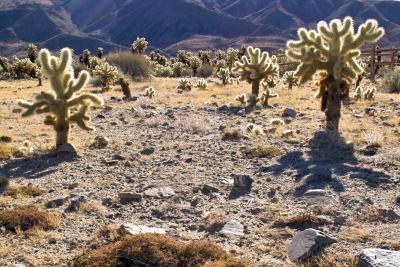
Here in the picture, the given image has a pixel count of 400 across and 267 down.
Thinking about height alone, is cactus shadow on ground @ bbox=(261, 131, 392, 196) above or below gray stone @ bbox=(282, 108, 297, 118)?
below

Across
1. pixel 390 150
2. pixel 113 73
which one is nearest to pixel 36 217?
pixel 390 150

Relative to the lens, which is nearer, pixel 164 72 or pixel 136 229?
pixel 136 229

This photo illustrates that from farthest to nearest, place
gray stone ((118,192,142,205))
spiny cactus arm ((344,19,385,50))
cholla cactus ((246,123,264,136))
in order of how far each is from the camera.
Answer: cholla cactus ((246,123,264,136)) → spiny cactus arm ((344,19,385,50)) → gray stone ((118,192,142,205))

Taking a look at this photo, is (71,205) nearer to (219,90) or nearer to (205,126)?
(205,126)

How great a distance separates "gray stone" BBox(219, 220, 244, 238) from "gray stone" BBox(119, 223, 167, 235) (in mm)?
778

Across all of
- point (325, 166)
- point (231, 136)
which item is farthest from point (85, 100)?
point (325, 166)

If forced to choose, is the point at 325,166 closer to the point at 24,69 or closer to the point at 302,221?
the point at 302,221

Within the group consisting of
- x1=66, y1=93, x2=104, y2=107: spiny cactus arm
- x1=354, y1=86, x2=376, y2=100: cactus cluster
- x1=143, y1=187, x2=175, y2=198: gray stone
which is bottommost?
x1=143, y1=187, x2=175, y2=198: gray stone

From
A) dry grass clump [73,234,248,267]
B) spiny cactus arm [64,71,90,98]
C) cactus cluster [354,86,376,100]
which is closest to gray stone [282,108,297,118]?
cactus cluster [354,86,376,100]

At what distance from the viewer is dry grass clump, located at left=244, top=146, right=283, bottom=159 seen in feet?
35.6

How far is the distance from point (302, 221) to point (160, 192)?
241cm

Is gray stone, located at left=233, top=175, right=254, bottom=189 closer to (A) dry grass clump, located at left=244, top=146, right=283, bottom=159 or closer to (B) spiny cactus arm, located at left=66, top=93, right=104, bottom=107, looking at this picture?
(A) dry grass clump, located at left=244, top=146, right=283, bottom=159

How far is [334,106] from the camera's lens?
496 inches

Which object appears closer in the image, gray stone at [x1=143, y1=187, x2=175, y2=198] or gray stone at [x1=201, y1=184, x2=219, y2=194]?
gray stone at [x1=143, y1=187, x2=175, y2=198]
